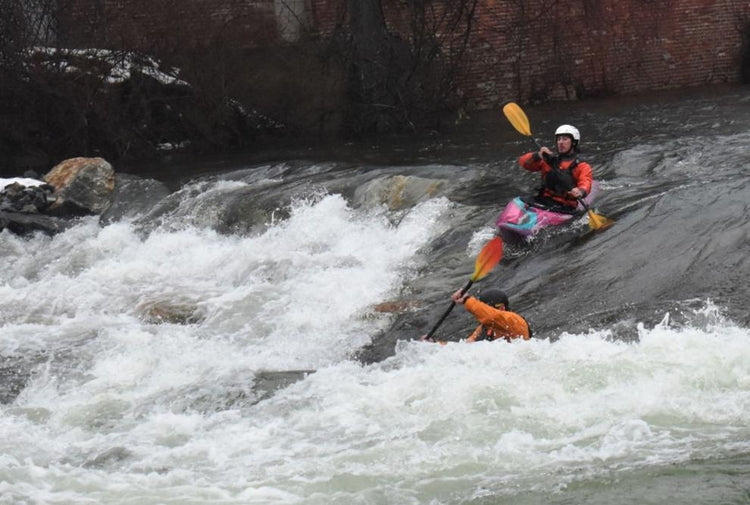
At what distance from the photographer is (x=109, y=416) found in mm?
6199

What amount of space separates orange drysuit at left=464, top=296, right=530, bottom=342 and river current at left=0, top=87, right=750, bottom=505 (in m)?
0.12

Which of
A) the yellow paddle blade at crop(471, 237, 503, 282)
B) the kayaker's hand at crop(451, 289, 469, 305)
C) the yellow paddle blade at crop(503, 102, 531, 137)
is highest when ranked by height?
the yellow paddle blade at crop(503, 102, 531, 137)

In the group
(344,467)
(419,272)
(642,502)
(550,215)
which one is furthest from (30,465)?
(550,215)

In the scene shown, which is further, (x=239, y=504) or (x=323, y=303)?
(x=323, y=303)

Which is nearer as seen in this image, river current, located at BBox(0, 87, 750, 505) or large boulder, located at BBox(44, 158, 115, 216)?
river current, located at BBox(0, 87, 750, 505)

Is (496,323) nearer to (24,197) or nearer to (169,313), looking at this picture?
(169,313)

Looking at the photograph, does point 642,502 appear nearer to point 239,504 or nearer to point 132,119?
point 239,504

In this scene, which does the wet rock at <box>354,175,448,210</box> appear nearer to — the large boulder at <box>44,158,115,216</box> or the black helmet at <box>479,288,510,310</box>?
the large boulder at <box>44,158,115,216</box>

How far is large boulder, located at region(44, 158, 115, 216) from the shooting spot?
1171 centimetres

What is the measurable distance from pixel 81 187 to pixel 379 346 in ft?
19.5

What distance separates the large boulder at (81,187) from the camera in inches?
461

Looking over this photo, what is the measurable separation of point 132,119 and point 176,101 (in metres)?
0.68

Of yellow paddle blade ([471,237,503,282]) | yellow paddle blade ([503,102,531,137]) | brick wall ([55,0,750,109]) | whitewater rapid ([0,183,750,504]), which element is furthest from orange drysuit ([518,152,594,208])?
brick wall ([55,0,750,109])

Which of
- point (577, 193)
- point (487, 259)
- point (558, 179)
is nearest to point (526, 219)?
point (577, 193)
